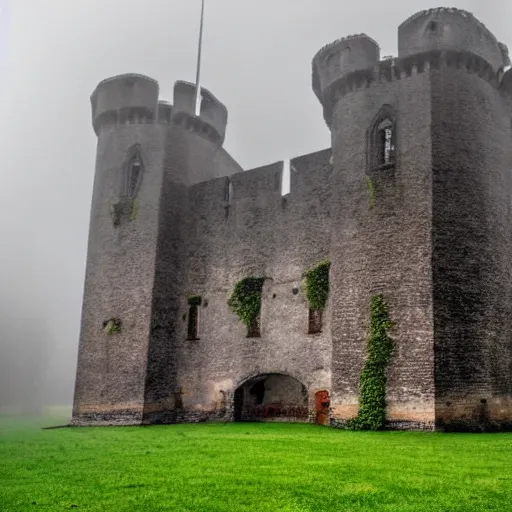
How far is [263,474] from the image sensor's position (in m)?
10.1

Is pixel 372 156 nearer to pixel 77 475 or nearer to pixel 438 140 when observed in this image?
pixel 438 140

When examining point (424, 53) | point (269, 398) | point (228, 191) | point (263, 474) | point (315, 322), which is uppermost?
point (424, 53)

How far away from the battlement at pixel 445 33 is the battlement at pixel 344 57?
111 centimetres

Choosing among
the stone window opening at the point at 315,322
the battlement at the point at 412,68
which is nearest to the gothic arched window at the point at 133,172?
the battlement at the point at 412,68

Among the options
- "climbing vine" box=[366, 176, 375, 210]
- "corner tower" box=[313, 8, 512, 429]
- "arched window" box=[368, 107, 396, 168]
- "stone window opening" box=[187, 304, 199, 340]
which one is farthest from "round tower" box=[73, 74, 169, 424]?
"arched window" box=[368, 107, 396, 168]

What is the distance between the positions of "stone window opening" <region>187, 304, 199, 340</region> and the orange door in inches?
239

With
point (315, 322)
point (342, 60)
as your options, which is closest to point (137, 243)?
point (315, 322)

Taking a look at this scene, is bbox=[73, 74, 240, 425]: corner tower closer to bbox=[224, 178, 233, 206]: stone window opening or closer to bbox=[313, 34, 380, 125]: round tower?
bbox=[224, 178, 233, 206]: stone window opening

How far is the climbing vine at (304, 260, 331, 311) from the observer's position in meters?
22.0

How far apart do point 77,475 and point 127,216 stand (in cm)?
1772

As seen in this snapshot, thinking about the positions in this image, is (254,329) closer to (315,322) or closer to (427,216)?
(315,322)

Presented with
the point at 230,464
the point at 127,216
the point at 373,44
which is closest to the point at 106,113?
the point at 127,216

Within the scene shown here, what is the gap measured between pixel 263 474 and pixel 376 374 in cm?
949

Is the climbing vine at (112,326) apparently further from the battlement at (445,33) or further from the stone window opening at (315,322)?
the battlement at (445,33)
